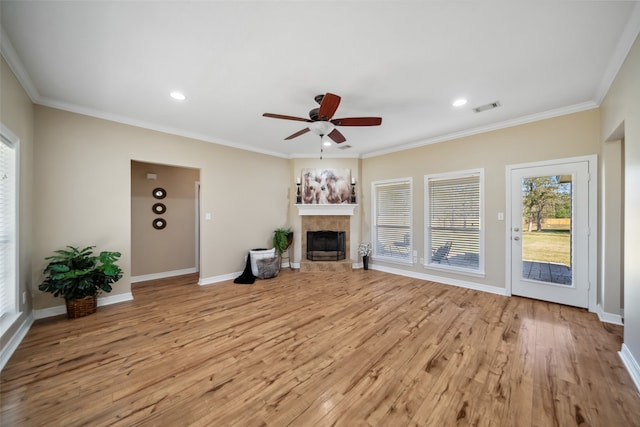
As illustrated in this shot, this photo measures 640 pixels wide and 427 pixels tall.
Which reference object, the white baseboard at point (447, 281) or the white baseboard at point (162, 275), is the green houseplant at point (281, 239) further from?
the white baseboard at point (447, 281)

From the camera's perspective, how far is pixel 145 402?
1.65m

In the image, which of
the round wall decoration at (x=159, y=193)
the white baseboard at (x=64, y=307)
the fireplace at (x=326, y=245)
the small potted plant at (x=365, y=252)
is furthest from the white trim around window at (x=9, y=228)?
the small potted plant at (x=365, y=252)


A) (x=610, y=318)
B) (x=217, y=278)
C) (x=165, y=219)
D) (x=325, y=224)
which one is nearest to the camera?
(x=610, y=318)

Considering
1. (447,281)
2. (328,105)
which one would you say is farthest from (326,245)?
(328,105)

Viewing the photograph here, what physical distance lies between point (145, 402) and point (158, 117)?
3501 mm

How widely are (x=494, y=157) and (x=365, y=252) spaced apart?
Answer: 2970mm

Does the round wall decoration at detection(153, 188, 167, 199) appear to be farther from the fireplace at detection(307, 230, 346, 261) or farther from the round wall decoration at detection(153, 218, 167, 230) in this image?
the fireplace at detection(307, 230, 346, 261)

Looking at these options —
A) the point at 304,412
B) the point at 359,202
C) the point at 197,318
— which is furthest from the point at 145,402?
the point at 359,202

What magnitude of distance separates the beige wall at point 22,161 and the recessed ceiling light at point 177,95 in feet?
4.22

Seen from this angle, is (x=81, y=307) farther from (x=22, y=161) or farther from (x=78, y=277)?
(x=22, y=161)

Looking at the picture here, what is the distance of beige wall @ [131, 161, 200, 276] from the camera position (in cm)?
463

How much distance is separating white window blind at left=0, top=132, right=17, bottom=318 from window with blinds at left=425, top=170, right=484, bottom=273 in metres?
5.61

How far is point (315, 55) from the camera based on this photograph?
2.15 metres

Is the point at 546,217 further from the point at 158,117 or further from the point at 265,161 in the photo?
the point at 158,117
